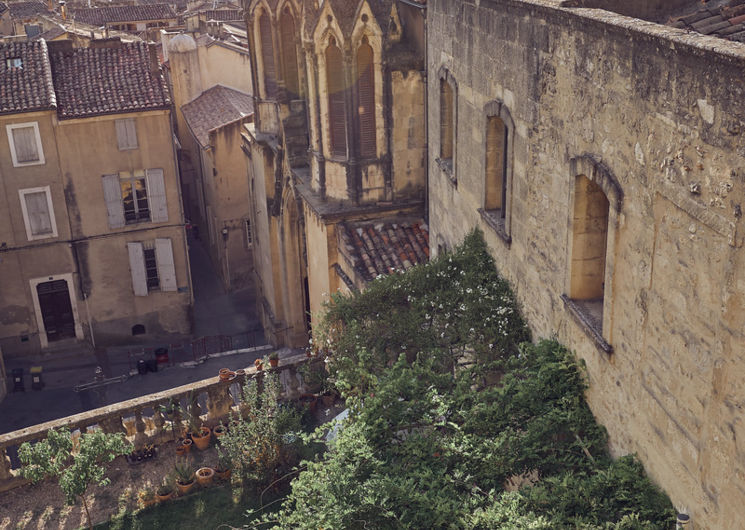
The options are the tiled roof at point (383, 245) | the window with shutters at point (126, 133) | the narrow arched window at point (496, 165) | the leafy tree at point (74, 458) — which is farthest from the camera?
the window with shutters at point (126, 133)

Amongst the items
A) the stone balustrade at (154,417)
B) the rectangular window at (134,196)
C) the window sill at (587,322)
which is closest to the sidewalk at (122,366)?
the rectangular window at (134,196)

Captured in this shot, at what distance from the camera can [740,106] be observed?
22.4ft

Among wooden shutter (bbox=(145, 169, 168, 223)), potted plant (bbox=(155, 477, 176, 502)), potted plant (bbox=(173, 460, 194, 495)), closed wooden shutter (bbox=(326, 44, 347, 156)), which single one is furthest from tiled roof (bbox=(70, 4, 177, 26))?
potted plant (bbox=(155, 477, 176, 502))

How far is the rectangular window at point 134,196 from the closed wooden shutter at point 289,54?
677 centimetres

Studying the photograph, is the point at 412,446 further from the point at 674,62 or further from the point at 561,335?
the point at 674,62

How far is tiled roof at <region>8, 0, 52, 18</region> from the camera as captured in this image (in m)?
57.3

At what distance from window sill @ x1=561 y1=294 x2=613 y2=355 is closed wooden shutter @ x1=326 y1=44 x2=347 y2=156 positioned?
37.2ft

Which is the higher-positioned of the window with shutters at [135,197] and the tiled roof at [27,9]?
the tiled roof at [27,9]

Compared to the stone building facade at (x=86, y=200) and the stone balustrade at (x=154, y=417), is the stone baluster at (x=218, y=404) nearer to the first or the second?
the stone balustrade at (x=154, y=417)

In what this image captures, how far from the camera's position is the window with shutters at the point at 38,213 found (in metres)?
27.8

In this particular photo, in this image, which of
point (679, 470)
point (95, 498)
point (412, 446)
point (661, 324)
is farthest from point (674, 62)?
point (95, 498)

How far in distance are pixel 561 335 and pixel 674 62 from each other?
4.54 meters

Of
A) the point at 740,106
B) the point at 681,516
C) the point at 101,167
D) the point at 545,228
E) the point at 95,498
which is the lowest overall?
the point at 95,498

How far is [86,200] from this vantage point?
28.6 metres
